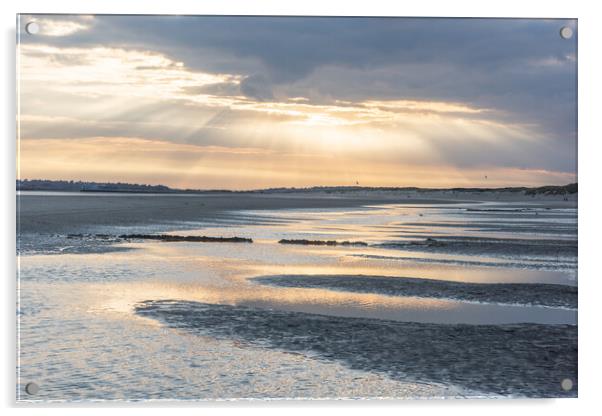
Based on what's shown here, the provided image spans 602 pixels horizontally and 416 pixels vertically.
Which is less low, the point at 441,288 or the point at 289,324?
the point at 441,288

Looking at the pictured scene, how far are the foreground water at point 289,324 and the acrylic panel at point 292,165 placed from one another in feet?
0.16

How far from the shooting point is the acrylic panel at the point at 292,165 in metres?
9.75

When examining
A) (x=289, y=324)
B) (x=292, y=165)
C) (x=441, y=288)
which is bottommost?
(x=289, y=324)

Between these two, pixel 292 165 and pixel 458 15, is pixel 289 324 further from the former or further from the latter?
pixel 458 15

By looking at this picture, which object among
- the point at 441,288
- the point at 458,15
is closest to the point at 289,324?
the point at 441,288

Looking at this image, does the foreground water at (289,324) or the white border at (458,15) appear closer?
the foreground water at (289,324)

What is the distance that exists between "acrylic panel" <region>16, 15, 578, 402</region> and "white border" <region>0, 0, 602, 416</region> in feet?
0.64

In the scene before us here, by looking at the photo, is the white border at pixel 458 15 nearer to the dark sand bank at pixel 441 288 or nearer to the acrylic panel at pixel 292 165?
the acrylic panel at pixel 292 165

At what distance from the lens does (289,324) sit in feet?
38.4

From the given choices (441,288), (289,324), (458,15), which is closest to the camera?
(458,15)

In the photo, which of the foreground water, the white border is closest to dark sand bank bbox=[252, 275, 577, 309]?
the foreground water

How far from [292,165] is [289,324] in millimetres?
3668

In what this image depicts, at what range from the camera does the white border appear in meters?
9.88

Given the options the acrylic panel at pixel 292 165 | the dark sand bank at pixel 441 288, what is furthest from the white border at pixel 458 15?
the dark sand bank at pixel 441 288
